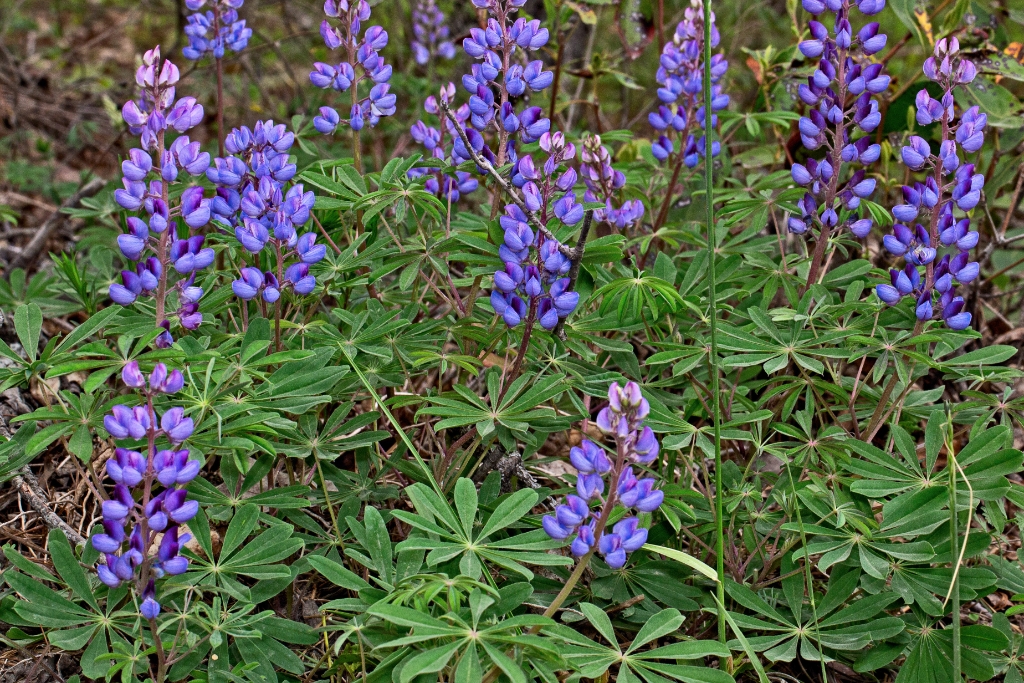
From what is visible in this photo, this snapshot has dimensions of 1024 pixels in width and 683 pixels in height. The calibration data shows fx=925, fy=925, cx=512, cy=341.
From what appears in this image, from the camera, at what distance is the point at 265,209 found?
2.35 m

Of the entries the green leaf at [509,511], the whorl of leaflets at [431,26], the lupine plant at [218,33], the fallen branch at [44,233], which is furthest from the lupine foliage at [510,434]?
the whorl of leaflets at [431,26]

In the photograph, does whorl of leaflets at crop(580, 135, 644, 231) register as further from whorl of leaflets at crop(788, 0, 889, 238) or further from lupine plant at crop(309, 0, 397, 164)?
lupine plant at crop(309, 0, 397, 164)

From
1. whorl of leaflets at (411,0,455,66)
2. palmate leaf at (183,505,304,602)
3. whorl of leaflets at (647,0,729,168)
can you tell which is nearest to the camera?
palmate leaf at (183,505,304,602)

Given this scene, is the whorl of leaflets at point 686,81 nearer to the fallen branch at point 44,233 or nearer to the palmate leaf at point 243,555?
the palmate leaf at point 243,555

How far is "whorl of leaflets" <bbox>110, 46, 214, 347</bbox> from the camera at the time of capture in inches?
84.7

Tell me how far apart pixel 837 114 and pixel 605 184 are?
686 mm

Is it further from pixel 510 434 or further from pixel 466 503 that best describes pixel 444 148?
pixel 466 503

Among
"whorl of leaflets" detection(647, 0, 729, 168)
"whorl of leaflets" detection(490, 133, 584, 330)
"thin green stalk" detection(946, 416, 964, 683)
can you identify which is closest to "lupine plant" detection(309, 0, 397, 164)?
"whorl of leaflets" detection(490, 133, 584, 330)

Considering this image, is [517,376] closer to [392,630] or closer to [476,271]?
[476,271]

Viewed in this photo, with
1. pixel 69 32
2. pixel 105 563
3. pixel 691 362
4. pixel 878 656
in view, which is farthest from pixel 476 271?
pixel 69 32

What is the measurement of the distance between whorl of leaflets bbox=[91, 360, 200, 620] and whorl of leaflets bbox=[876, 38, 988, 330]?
176 centimetres

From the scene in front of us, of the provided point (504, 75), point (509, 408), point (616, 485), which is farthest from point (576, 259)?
point (616, 485)

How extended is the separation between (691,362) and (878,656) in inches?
33.3

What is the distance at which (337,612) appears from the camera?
238 cm
